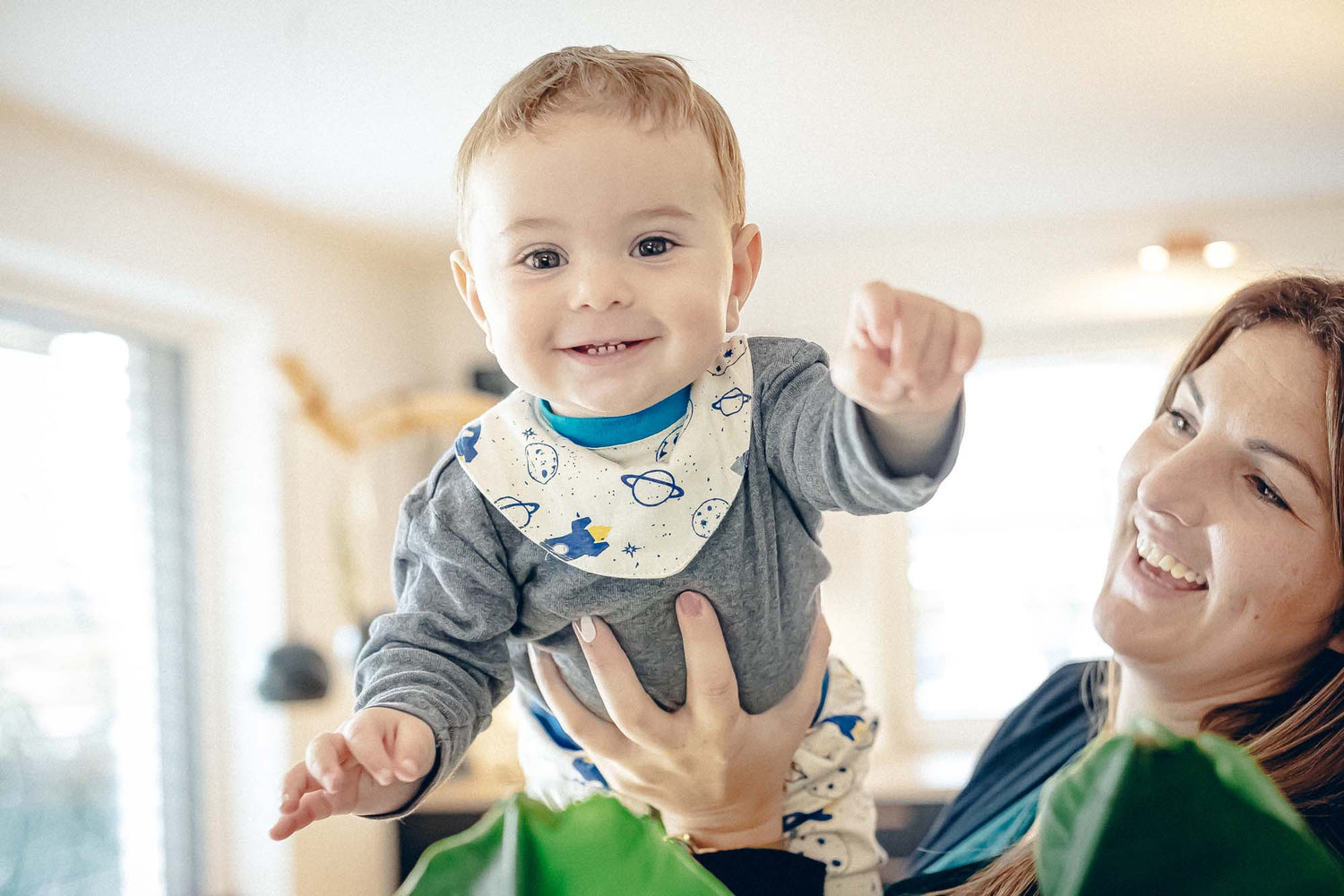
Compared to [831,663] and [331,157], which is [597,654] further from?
[331,157]

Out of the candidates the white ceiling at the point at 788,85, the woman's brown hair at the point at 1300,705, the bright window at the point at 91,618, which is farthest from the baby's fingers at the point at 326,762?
the bright window at the point at 91,618

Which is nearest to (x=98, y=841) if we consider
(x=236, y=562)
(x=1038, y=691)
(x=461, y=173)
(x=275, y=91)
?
(x=236, y=562)

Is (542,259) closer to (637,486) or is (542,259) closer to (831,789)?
(637,486)

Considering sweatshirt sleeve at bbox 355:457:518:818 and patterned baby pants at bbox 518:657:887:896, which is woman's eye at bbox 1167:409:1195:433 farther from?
sweatshirt sleeve at bbox 355:457:518:818

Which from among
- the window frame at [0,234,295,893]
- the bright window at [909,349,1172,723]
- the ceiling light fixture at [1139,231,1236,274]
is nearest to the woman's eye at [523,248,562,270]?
the window frame at [0,234,295,893]

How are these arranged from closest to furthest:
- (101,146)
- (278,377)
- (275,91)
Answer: (275,91) → (101,146) → (278,377)

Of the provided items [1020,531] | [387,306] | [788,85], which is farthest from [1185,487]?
A: [387,306]

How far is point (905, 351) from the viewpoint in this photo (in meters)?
0.46

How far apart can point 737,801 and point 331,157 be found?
9.20 feet

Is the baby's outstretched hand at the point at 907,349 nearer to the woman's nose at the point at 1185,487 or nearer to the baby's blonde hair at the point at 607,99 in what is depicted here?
the baby's blonde hair at the point at 607,99

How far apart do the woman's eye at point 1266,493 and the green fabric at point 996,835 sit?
33 centimetres

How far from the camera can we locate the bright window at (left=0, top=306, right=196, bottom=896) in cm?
291

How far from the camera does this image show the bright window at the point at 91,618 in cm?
291

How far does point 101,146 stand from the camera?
10.0ft
